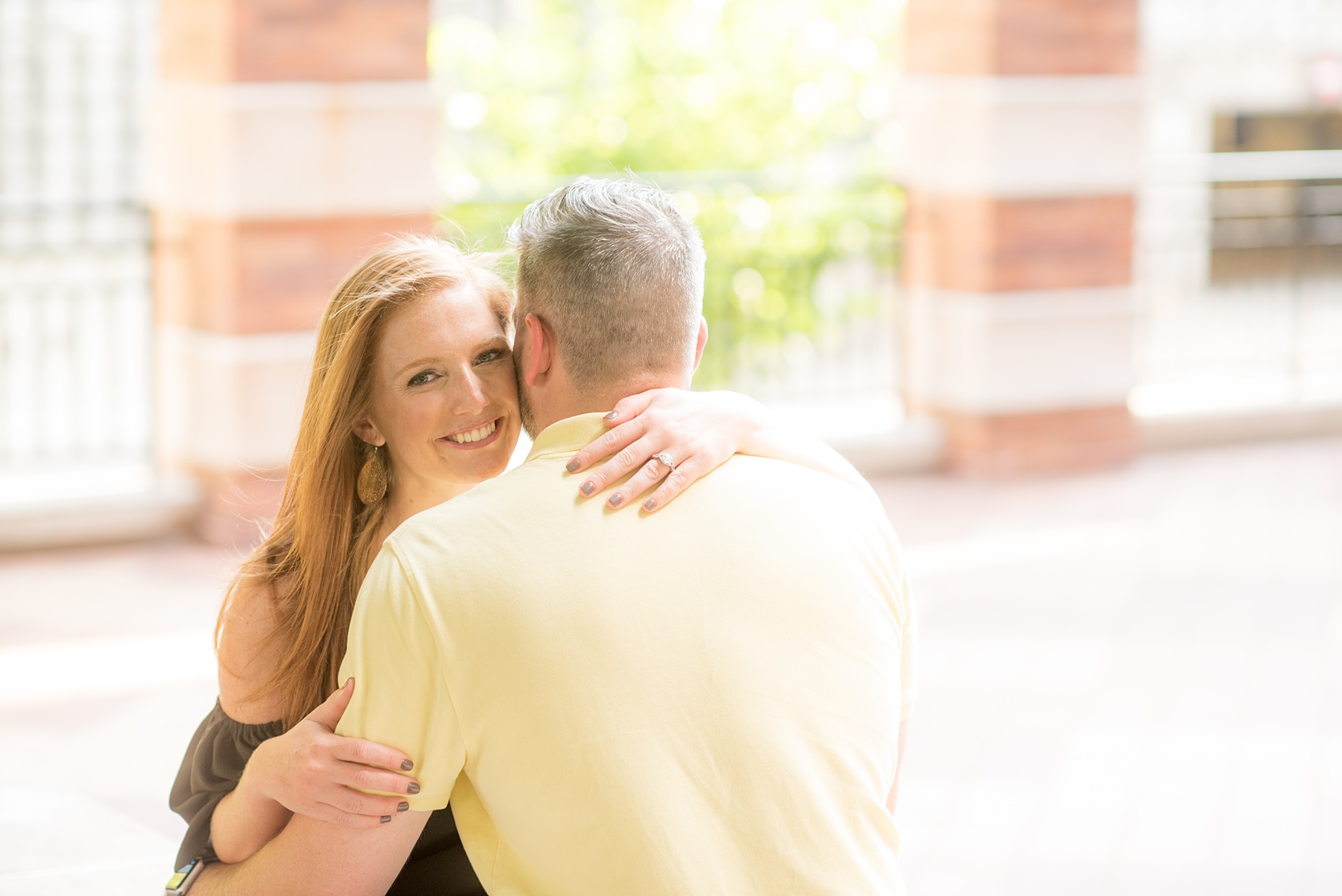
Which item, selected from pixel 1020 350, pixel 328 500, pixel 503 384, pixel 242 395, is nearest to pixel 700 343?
pixel 503 384

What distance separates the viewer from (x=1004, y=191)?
784cm

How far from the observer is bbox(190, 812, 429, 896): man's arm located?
1811mm

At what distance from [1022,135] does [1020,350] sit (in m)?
1.05

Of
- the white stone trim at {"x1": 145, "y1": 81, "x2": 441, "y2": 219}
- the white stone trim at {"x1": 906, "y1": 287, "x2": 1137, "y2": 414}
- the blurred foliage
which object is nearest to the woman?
the white stone trim at {"x1": 145, "y1": 81, "x2": 441, "y2": 219}

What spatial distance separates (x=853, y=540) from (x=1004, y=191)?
6.33 m

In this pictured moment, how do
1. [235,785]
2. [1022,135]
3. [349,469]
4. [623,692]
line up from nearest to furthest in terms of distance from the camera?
[623,692], [235,785], [349,469], [1022,135]

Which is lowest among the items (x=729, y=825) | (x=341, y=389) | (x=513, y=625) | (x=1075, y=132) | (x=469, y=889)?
(x=469, y=889)

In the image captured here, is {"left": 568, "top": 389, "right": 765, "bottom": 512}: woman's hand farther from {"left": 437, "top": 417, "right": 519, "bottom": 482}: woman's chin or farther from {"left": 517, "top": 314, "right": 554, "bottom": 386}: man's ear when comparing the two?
{"left": 437, "top": 417, "right": 519, "bottom": 482}: woman's chin

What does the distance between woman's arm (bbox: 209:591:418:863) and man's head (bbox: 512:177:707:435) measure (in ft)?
1.47

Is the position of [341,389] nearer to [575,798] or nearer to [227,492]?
[575,798]

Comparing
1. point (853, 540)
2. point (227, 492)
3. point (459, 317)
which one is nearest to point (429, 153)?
point (227, 492)

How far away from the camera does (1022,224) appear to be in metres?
7.90

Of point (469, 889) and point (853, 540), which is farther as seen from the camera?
point (469, 889)

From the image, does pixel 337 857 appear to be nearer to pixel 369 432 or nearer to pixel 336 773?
pixel 336 773
